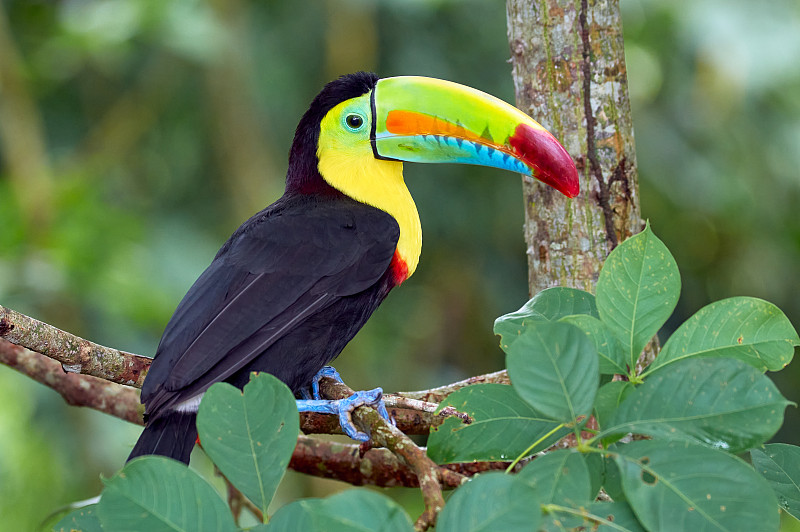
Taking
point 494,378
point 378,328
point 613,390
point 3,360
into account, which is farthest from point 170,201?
point 613,390

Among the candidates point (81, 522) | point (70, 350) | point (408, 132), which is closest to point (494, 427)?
point (81, 522)

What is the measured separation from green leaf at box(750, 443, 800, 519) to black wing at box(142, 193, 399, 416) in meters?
0.90

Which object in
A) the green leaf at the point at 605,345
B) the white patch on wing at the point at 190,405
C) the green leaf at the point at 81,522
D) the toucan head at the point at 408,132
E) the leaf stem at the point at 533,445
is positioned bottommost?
the white patch on wing at the point at 190,405

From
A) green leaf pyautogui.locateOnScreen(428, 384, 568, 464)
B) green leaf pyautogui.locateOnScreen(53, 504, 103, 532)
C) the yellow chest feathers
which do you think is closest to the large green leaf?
green leaf pyautogui.locateOnScreen(428, 384, 568, 464)

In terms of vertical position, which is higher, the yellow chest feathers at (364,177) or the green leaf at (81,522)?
the yellow chest feathers at (364,177)

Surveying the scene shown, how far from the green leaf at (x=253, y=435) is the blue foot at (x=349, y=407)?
0.55 m

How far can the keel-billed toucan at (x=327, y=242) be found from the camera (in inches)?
58.3

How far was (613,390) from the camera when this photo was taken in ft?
2.74

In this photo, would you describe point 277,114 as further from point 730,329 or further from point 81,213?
point 730,329

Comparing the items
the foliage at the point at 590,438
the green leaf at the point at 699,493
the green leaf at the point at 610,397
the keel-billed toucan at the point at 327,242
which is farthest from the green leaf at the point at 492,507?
the keel-billed toucan at the point at 327,242

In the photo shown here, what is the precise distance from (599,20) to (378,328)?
3506 mm

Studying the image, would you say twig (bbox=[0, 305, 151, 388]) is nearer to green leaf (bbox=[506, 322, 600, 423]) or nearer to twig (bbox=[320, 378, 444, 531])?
twig (bbox=[320, 378, 444, 531])

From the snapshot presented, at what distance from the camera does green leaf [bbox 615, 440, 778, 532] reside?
0.68 meters

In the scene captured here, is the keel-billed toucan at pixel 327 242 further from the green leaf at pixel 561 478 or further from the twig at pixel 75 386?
the green leaf at pixel 561 478
